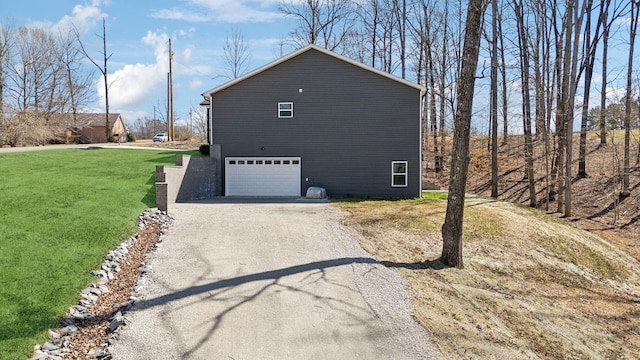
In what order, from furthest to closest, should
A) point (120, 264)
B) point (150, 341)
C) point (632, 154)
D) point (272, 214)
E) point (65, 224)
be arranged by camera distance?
point (632, 154) < point (272, 214) < point (65, 224) < point (120, 264) < point (150, 341)

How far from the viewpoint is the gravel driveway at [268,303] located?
18.0 feet

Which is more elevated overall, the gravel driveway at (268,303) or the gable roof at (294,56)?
the gable roof at (294,56)

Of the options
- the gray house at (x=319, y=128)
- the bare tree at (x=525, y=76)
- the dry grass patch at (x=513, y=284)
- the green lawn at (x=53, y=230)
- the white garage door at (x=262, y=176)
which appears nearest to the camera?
the green lawn at (x=53, y=230)

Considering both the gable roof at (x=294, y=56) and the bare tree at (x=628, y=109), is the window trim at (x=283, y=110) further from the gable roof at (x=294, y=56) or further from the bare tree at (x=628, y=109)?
the bare tree at (x=628, y=109)

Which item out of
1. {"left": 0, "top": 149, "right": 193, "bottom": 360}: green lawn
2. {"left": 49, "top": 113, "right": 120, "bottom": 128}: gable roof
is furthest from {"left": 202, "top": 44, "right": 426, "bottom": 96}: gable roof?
{"left": 49, "top": 113, "right": 120, "bottom": 128}: gable roof

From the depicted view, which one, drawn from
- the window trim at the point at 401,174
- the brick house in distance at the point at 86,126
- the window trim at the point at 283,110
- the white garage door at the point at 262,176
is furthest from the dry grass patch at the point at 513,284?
the brick house in distance at the point at 86,126

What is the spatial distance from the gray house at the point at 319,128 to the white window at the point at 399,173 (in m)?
0.04

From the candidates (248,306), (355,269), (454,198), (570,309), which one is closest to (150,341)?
(248,306)

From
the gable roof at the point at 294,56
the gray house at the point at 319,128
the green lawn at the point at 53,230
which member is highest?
the gable roof at the point at 294,56

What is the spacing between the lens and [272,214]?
13.8m

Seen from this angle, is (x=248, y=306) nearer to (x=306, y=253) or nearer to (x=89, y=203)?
(x=306, y=253)

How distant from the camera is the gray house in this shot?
18.8 metres

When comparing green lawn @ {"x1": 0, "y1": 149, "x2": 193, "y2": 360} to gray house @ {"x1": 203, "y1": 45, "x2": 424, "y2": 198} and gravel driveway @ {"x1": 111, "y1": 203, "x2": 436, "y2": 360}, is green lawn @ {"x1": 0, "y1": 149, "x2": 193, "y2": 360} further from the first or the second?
gray house @ {"x1": 203, "y1": 45, "x2": 424, "y2": 198}

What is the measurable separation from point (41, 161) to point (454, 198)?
17.2 metres
